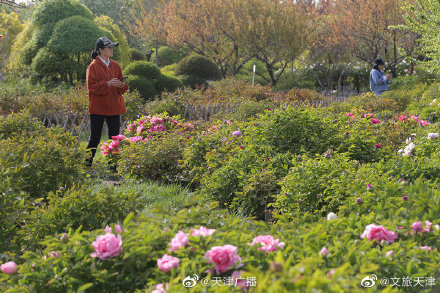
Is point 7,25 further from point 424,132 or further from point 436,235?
point 436,235

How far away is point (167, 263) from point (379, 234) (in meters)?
0.99

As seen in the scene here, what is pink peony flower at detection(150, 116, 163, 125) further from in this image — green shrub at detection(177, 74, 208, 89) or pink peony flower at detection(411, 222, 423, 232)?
green shrub at detection(177, 74, 208, 89)

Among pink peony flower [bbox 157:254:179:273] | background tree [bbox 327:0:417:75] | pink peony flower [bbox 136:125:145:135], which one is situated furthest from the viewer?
background tree [bbox 327:0:417:75]

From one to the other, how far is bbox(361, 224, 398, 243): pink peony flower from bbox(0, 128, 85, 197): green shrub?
2342 mm

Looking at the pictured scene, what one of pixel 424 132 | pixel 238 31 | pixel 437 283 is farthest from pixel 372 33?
pixel 437 283

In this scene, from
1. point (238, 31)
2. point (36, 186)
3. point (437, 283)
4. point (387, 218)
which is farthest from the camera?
point (238, 31)

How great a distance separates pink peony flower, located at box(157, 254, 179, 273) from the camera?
1685 mm

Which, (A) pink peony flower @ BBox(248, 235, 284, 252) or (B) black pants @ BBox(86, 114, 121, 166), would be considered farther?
(B) black pants @ BBox(86, 114, 121, 166)

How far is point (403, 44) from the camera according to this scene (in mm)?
18422

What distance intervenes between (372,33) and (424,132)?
1350 cm

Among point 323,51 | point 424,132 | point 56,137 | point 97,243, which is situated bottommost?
point 323,51

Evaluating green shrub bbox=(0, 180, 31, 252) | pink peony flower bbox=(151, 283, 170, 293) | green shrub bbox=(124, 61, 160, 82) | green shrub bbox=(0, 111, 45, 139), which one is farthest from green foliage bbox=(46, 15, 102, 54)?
pink peony flower bbox=(151, 283, 170, 293)

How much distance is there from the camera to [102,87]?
17.7 ft

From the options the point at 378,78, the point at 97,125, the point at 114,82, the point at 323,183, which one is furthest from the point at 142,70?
the point at 323,183
